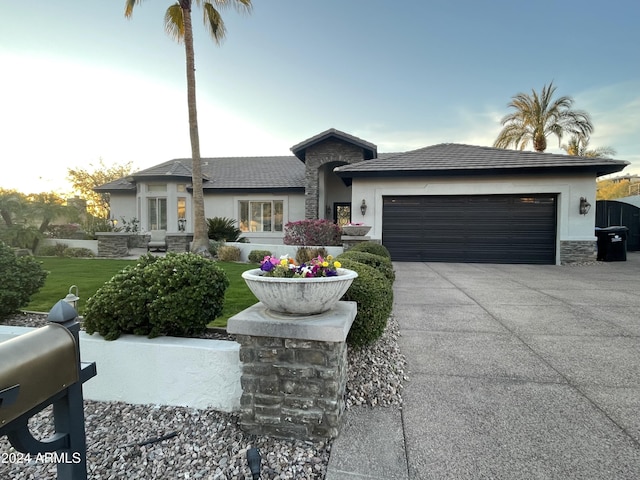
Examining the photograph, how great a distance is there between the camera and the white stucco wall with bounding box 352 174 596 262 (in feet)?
34.6

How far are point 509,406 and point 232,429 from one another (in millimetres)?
Answer: 2265

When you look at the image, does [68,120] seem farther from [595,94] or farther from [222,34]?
[595,94]

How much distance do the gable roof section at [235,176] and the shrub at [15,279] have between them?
1130cm

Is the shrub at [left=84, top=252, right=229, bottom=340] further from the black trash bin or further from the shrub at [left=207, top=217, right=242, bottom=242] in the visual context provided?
the black trash bin

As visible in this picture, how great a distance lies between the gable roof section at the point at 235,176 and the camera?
49.6 ft

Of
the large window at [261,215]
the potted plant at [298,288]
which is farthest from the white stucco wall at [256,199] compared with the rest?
the potted plant at [298,288]

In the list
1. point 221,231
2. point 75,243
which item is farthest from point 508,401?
point 75,243

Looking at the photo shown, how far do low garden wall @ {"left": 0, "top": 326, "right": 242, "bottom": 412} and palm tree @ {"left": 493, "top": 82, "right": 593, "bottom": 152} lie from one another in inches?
807

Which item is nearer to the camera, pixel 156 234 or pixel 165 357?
pixel 165 357

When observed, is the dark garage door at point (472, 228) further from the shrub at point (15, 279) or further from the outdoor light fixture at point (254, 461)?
the outdoor light fixture at point (254, 461)

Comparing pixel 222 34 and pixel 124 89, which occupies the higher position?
pixel 222 34

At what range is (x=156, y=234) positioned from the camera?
44.7 ft

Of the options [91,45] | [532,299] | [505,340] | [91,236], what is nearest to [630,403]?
[505,340]

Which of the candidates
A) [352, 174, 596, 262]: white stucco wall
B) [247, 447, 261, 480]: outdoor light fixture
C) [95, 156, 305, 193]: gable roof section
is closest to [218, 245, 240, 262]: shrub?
[352, 174, 596, 262]: white stucco wall
